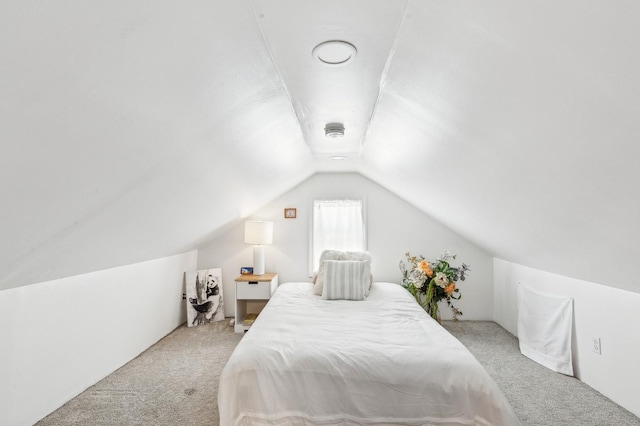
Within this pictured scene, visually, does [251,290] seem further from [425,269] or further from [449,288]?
[449,288]

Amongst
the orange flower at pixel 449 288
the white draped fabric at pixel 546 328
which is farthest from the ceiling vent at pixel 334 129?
the white draped fabric at pixel 546 328

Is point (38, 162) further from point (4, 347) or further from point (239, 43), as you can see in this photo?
point (4, 347)

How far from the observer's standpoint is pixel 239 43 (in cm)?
129

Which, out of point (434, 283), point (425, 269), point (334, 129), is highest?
point (334, 129)

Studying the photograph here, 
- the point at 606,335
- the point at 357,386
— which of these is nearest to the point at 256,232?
the point at 357,386

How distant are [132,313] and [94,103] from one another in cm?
253

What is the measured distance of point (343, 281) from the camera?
3367 millimetres

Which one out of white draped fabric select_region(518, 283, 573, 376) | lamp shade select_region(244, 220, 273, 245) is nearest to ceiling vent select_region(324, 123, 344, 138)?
lamp shade select_region(244, 220, 273, 245)

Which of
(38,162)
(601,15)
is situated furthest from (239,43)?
(601,15)

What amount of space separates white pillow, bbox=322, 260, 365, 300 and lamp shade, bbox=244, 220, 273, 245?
3.20ft

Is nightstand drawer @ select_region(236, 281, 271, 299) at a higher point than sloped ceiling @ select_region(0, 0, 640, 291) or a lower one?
lower

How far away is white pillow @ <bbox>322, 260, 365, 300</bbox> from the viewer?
10.9 ft

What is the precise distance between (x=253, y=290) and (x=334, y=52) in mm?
3020

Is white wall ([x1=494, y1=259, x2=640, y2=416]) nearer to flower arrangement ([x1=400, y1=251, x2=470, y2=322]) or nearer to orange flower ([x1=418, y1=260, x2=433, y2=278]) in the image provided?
flower arrangement ([x1=400, y1=251, x2=470, y2=322])
